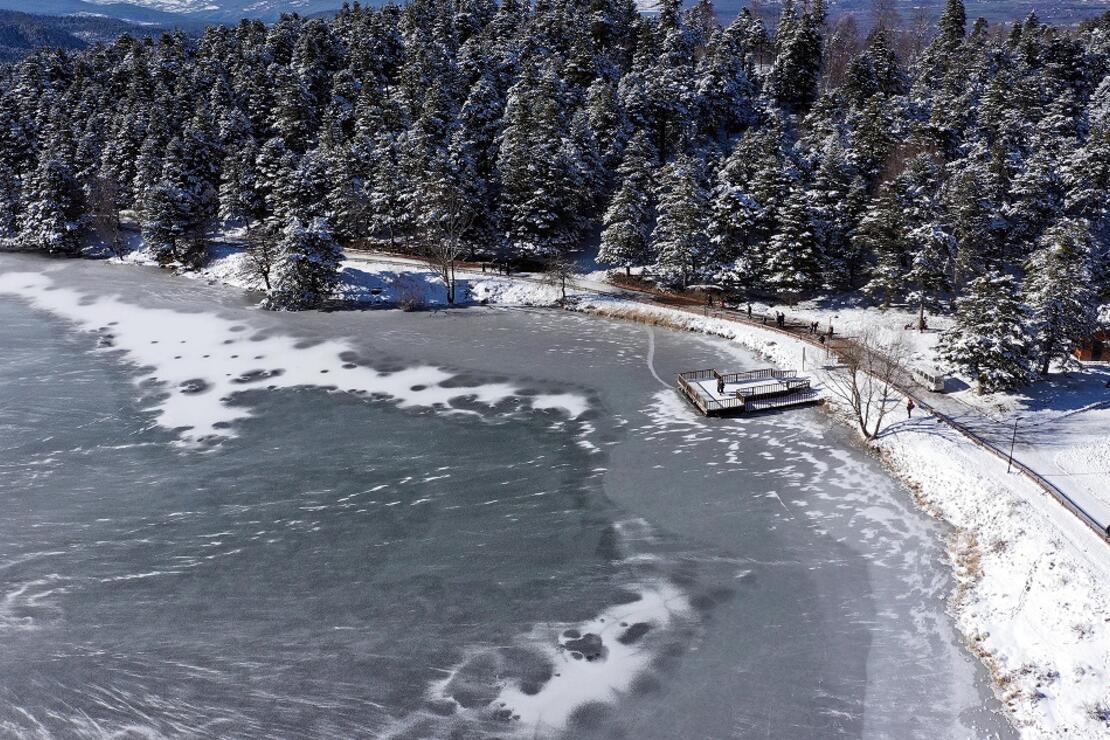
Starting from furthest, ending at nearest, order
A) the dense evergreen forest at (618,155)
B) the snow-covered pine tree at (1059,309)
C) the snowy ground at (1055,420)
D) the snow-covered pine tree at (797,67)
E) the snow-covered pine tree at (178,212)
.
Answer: the snow-covered pine tree at (797,67)
the snow-covered pine tree at (178,212)
the dense evergreen forest at (618,155)
the snow-covered pine tree at (1059,309)
the snowy ground at (1055,420)

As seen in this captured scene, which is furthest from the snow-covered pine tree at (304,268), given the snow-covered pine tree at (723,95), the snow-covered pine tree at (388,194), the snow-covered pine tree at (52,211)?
the snow-covered pine tree at (723,95)

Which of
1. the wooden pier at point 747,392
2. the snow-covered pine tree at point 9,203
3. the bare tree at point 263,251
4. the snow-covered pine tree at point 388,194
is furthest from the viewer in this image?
the snow-covered pine tree at point 9,203

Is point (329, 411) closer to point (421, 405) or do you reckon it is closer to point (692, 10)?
point (421, 405)

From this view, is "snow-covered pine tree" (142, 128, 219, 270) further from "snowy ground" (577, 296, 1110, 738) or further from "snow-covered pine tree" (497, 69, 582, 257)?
"snowy ground" (577, 296, 1110, 738)

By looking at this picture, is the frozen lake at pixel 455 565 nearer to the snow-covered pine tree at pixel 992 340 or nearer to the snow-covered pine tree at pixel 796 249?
the snow-covered pine tree at pixel 992 340

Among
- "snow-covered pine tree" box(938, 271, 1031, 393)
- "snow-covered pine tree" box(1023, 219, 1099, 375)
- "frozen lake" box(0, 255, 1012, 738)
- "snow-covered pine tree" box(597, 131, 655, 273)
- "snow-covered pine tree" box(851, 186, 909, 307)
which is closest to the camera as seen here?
"frozen lake" box(0, 255, 1012, 738)

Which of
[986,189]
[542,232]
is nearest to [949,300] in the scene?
[986,189]

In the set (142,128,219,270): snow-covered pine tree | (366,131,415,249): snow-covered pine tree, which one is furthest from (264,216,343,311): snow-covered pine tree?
(142,128,219,270): snow-covered pine tree
